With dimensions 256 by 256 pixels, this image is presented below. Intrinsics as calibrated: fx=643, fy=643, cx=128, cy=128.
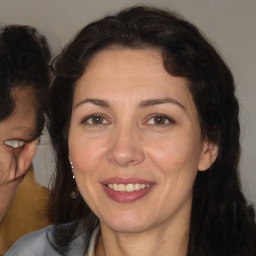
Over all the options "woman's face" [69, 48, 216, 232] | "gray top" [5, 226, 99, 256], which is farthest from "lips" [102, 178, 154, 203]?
"gray top" [5, 226, 99, 256]

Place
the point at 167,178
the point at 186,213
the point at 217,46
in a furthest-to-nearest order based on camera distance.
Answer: the point at 217,46
the point at 186,213
the point at 167,178

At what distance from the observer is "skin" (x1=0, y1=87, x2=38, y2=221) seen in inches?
58.6

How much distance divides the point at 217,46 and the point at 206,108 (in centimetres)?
33

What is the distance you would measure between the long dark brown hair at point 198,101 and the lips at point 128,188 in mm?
167

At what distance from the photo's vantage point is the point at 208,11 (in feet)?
5.19

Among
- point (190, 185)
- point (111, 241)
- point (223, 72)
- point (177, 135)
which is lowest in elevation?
point (111, 241)

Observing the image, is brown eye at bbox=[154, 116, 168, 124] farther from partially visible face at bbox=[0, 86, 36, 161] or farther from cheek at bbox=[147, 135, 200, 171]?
partially visible face at bbox=[0, 86, 36, 161]

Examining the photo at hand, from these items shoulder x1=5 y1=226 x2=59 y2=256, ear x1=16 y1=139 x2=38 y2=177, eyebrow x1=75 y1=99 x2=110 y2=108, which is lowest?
shoulder x1=5 y1=226 x2=59 y2=256

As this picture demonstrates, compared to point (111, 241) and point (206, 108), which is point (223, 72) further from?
point (111, 241)

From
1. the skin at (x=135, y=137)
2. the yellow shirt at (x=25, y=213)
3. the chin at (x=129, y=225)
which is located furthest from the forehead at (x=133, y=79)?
the yellow shirt at (x=25, y=213)

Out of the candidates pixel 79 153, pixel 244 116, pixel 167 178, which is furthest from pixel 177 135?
pixel 244 116

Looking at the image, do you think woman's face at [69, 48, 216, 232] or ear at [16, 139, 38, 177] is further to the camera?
ear at [16, 139, 38, 177]

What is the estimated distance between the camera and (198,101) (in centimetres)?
126

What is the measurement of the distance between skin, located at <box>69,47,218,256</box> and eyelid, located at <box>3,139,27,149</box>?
0.28m
